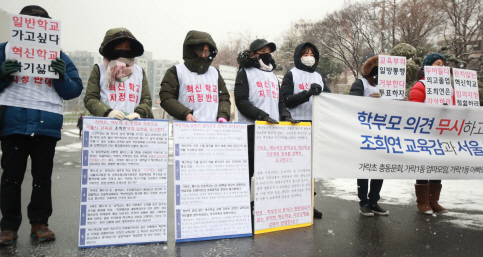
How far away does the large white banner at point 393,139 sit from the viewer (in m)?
4.25

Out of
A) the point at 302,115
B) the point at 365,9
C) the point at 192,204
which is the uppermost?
the point at 365,9

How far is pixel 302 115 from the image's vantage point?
483 centimetres

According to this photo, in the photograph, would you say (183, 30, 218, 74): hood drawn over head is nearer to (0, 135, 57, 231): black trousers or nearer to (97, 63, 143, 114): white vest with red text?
(97, 63, 143, 114): white vest with red text

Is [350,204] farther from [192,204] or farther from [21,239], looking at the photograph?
[21,239]

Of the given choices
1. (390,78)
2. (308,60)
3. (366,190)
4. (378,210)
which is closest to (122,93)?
(308,60)

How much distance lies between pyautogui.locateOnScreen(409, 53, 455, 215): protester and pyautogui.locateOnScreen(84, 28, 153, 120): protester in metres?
3.74

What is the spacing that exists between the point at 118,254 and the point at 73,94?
1617 millimetres

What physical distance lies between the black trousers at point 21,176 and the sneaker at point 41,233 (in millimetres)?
49

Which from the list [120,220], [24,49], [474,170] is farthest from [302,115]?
[24,49]

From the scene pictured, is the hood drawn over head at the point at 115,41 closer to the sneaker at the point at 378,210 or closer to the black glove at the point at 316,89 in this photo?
the black glove at the point at 316,89

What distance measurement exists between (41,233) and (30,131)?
99 cm

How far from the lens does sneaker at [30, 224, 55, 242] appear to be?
358 centimetres

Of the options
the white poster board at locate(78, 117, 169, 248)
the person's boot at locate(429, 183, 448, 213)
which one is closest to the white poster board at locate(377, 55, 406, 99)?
the person's boot at locate(429, 183, 448, 213)

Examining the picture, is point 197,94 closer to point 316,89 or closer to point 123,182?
point 123,182
